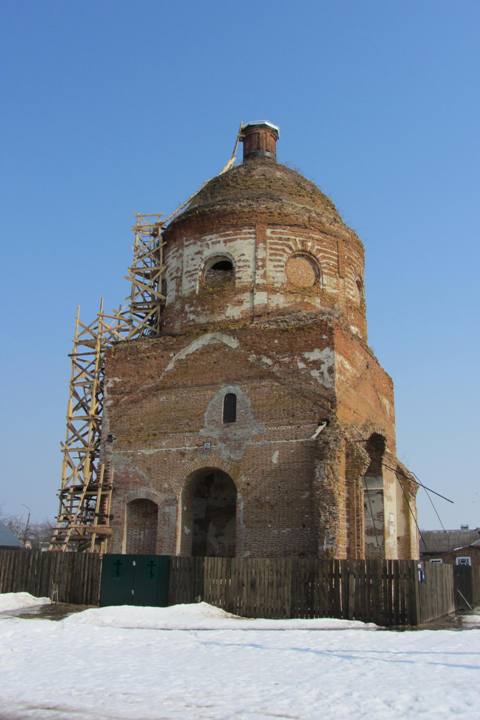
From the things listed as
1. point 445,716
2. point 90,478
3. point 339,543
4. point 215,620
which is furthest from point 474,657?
point 90,478

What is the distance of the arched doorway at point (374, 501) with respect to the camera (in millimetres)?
21219

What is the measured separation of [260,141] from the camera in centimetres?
2697

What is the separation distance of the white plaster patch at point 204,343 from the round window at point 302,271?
2910 millimetres

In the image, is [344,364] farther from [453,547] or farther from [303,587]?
[453,547]

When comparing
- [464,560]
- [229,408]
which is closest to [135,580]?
[229,408]

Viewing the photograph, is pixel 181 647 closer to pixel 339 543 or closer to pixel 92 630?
pixel 92 630

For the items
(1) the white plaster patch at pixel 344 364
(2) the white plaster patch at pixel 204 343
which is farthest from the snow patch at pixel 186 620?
(2) the white plaster patch at pixel 204 343

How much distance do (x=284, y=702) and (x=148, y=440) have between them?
13.6 m

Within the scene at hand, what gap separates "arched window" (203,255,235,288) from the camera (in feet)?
72.8

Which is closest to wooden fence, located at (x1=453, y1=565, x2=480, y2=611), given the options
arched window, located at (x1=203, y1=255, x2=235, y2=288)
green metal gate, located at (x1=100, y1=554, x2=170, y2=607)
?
green metal gate, located at (x1=100, y1=554, x2=170, y2=607)

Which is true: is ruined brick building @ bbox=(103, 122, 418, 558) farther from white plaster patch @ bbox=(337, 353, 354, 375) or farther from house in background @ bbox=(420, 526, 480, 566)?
house in background @ bbox=(420, 526, 480, 566)

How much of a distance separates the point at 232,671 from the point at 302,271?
15.0 meters

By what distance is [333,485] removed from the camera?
17547 millimetres

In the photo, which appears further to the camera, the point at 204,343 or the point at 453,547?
the point at 453,547
